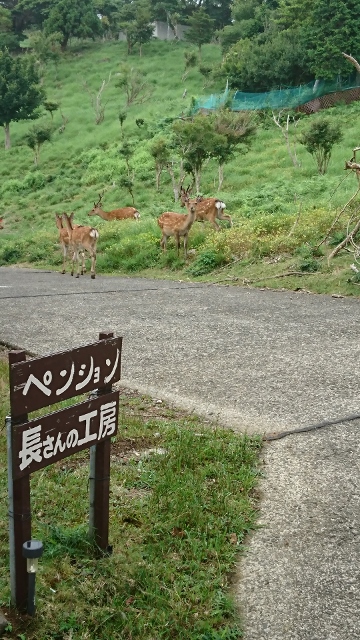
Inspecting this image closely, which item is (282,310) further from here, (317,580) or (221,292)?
(317,580)

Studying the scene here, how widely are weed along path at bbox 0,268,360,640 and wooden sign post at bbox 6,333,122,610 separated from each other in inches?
38.9

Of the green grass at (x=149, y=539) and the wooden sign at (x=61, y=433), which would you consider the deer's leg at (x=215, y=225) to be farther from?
the wooden sign at (x=61, y=433)

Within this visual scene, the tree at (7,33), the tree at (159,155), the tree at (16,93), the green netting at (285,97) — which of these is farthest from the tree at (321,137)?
the tree at (7,33)

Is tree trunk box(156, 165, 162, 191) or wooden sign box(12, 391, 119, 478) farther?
tree trunk box(156, 165, 162, 191)

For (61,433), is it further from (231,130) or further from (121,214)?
(231,130)

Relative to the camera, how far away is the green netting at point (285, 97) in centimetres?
3322

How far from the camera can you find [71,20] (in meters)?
54.4

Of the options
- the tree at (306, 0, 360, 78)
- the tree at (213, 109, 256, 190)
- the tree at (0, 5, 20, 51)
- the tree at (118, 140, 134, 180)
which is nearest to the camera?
the tree at (213, 109, 256, 190)

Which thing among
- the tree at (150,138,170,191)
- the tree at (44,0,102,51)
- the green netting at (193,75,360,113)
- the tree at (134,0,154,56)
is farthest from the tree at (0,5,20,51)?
the tree at (150,138,170,191)

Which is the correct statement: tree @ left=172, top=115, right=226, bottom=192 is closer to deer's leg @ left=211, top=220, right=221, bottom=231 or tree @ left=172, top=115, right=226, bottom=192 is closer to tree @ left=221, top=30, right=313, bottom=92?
deer's leg @ left=211, top=220, right=221, bottom=231

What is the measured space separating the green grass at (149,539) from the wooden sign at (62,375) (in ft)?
2.72

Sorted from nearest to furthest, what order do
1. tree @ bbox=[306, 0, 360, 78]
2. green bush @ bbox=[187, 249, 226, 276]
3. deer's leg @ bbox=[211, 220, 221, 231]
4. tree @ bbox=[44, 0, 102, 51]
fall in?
green bush @ bbox=[187, 249, 226, 276], deer's leg @ bbox=[211, 220, 221, 231], tree @ bbox=[306, 0, 360, 78], tree @ bbox=[44, 0, 102, 51]

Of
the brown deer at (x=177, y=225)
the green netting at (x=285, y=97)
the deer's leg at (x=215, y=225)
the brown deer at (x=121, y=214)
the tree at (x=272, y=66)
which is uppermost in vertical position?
the tree at (x=272, y=66)

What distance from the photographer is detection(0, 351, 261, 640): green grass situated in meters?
2.74
